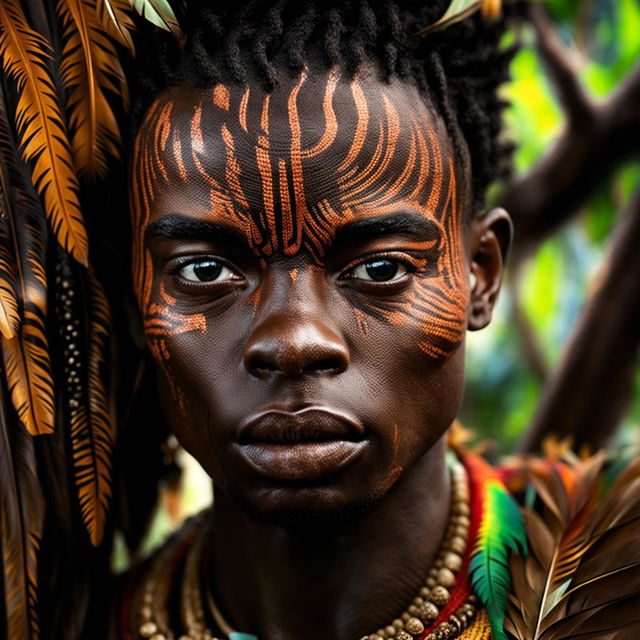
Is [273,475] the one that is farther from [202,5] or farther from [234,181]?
[202,5]

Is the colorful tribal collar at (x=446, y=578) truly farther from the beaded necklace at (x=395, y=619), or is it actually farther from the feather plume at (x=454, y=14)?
the feather plume at (x=454, y=14)

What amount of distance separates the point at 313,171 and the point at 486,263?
58 centimetres

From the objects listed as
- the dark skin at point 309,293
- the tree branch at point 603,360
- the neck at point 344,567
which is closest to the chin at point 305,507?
the dark skin at point 309,293

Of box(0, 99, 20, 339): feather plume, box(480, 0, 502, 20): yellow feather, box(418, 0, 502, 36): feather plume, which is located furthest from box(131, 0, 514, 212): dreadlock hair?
box(0, 99, 20, 339): feather plume

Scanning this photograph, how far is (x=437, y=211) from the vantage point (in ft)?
6.37

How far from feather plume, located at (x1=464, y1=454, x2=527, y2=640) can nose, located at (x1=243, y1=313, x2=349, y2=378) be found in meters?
0.58

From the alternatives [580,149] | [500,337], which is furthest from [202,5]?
[500,337]

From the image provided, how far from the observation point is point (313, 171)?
5.99 ft

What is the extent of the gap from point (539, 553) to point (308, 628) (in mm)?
533

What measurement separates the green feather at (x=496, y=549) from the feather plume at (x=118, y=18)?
1292mm

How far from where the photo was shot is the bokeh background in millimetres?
3639

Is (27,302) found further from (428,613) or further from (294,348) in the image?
(428,613)

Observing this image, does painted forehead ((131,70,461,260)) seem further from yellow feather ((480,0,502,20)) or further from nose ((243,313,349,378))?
yellow feather ((480,0,502,20))

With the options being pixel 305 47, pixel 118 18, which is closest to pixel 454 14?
pixel 305 47
